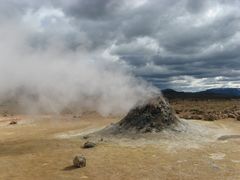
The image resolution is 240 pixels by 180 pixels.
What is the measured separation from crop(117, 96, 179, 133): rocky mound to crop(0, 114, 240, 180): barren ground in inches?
67.7

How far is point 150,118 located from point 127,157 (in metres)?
7.75

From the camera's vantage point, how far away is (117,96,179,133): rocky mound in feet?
97.0

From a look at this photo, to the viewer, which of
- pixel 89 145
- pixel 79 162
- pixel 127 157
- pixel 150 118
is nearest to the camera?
pixel 79 162

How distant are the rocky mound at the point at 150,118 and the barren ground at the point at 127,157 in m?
1.72

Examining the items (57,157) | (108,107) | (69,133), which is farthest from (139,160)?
(108,107)

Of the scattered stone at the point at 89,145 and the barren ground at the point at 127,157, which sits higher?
the scattered stone at the point at 89,145

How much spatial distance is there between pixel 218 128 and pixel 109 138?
988 cm

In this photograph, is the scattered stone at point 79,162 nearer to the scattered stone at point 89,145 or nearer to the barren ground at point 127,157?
the barren ground at point 127,157

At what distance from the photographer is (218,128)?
33281 millimetres

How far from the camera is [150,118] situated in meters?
30.3

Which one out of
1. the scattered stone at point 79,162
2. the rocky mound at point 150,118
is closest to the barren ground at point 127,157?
the scattered stone at point 79,162

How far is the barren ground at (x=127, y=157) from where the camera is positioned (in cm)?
1970

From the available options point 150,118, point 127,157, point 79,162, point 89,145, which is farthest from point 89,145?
point 150,118

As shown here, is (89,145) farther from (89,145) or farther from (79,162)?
(79,162)
